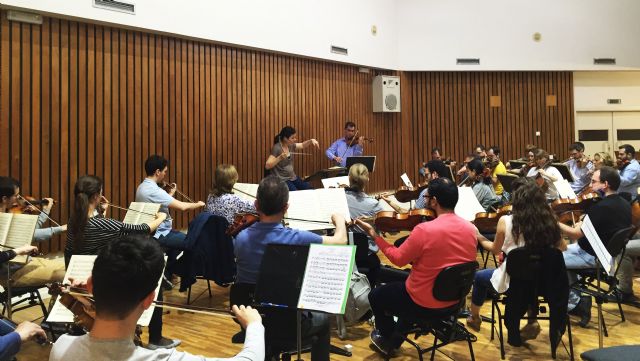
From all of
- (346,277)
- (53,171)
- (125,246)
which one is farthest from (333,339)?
(53,171)

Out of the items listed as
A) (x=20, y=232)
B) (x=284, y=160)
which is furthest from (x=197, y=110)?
(x=20, y=232)

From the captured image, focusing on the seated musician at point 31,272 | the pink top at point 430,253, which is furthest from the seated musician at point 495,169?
the seated musician at point 31,272

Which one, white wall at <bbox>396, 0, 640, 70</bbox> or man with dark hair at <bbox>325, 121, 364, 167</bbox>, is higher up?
white wall at <bbox>396, 0, 640, 70</bbox>

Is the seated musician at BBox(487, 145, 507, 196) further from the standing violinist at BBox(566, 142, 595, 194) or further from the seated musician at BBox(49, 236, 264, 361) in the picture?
the seated musician at BBox(49, 236, 264, 361)

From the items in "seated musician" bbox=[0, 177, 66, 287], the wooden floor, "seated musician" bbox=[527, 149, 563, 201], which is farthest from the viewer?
"seated musician" bbox=[527, 149, 563, 201]

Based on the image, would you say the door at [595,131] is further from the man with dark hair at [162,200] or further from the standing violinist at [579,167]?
the man with dark hair at [162,200]

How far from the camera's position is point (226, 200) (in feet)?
15.9

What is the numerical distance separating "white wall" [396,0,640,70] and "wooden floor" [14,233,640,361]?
7231 millimetres

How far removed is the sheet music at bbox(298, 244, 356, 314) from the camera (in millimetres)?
2217

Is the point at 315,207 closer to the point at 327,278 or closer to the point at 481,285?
the point at 481,285

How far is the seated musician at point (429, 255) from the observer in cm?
316

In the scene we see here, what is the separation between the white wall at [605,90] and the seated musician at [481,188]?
673 cm

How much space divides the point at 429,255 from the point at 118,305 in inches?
82.9

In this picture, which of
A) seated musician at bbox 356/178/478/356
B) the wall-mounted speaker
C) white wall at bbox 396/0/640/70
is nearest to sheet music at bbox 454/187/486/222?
seated musician at bbox 356/178/478/356
